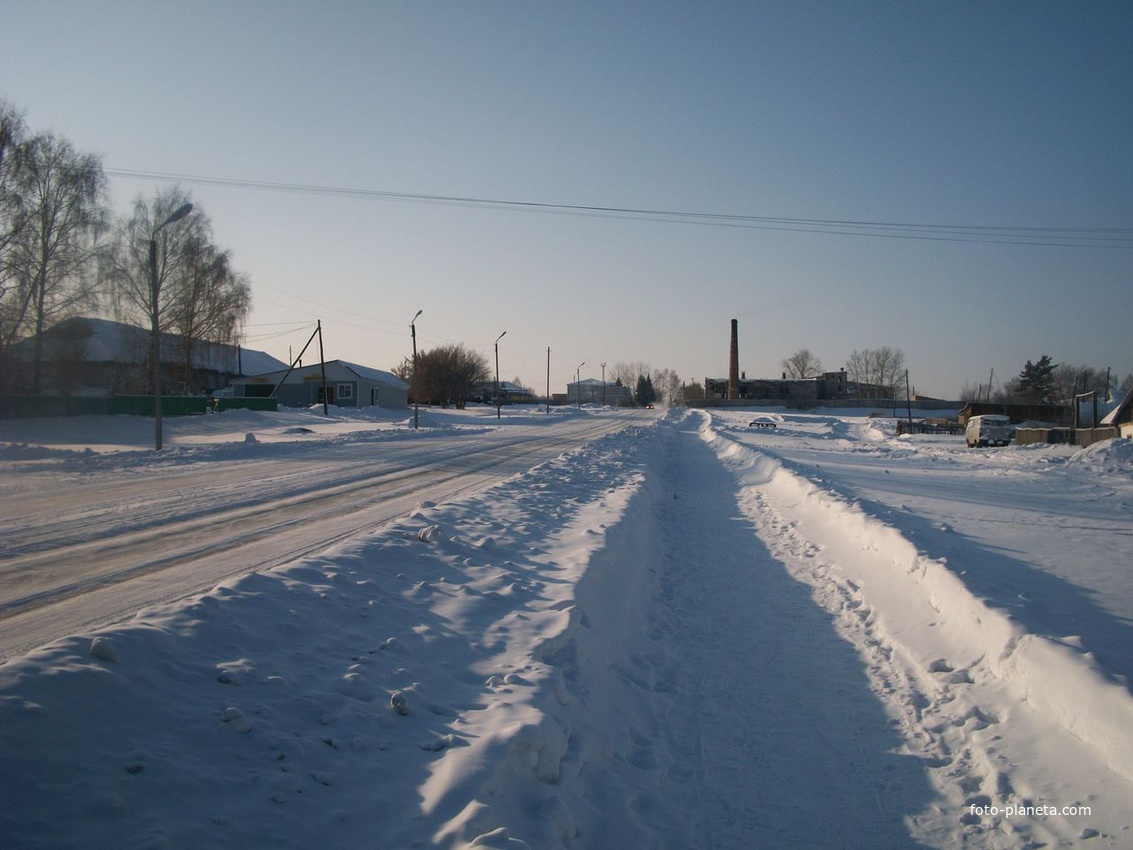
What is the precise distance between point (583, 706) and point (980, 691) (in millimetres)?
3095

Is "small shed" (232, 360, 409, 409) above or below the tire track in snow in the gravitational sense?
above

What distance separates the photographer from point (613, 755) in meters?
4.39

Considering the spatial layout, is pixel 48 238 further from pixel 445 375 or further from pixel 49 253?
pixel 445 375

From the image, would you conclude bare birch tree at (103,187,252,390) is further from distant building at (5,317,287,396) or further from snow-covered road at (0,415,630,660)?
snow-covered road at (0,415,630,660)

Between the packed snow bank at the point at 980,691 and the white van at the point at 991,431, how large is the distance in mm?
31433

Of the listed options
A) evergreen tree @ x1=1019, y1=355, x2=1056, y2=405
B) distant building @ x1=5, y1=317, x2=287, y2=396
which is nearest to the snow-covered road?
distant building @ x1=5, y1=317, x2=287, y2=396

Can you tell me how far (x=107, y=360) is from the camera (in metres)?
46.7

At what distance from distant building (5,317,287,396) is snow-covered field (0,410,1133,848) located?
33.4m

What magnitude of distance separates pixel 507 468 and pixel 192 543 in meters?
10.4

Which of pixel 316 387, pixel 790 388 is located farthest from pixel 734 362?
pixel 316 387

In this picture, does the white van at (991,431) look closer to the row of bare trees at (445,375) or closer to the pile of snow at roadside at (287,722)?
the pile of snow at roadside at (287,722)

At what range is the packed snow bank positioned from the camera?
13.2 feet

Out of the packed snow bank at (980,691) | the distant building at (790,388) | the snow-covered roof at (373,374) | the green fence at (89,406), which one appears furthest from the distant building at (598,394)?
the packed snow bank at (980,691)

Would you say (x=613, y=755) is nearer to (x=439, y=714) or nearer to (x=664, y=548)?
(x=439, y=714)
